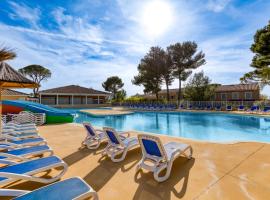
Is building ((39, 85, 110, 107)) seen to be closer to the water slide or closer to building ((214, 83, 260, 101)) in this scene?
the water slide

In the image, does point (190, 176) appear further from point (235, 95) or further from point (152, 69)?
point (235, 95)

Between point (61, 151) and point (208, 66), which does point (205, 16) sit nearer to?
point (61, 151)

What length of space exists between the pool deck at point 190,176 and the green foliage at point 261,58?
14136mm

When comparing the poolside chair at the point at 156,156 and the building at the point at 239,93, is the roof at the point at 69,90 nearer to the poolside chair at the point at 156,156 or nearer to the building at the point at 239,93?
the building at the point at 239,93

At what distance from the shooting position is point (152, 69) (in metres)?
29.2

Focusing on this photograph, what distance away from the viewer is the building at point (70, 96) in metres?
31.5

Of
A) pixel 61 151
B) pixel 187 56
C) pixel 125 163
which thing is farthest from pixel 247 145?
pixel 187 56

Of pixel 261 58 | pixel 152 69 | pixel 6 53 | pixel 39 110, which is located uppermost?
pixel 152 69

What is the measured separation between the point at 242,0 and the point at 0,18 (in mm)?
11525

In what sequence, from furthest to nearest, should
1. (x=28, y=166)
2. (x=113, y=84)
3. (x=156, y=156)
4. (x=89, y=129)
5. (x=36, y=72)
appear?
(x=113, y=84) → (x=36, y=72) → (x=89, y=129) → (x=156, y=156) → (x=28, y=166)

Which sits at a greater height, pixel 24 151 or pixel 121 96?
pixel 121 96

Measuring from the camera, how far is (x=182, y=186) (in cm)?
298

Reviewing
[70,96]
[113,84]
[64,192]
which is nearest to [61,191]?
[64,192]

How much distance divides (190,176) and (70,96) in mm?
33736
